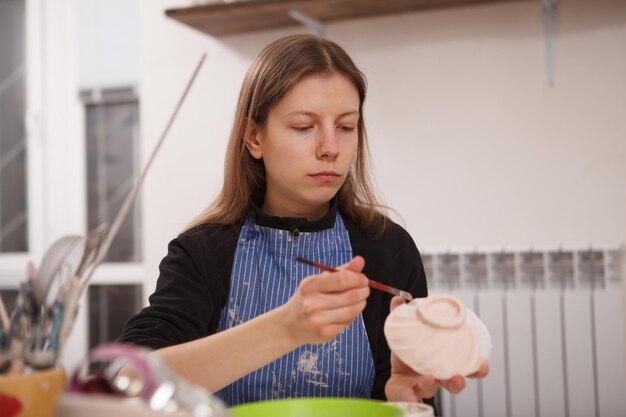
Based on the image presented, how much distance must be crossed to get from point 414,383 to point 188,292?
0.39m

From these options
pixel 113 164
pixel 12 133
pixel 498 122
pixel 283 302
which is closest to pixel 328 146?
pixel 283 302

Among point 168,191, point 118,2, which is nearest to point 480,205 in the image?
point 168,191

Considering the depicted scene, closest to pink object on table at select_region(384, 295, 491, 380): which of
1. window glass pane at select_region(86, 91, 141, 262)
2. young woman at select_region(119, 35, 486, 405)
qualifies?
young woman at select_region(119, 35, 486, 405)

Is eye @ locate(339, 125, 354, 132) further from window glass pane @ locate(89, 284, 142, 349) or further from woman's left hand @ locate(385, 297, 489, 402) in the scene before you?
window glass pane @ locate(89, 284, 142, 349)

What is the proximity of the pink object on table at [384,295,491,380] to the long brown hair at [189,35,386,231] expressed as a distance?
19.3 inches

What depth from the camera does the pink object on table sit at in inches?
31.7

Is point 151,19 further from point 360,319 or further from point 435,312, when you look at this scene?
point 435,312

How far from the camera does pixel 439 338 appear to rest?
80 centimetres

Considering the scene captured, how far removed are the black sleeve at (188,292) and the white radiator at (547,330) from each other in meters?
1.40

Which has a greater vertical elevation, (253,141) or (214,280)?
(253,141)

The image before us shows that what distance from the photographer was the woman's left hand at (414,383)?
84 centimetres

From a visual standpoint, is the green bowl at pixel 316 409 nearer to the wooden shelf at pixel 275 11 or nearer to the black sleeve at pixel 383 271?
the black sleeve at pixel 383 271

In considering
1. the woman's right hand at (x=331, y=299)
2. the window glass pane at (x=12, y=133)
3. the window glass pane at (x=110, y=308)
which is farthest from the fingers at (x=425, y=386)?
the window glass pane at (x=12, y=133)

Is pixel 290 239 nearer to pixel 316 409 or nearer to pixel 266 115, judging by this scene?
pixel 266 115
